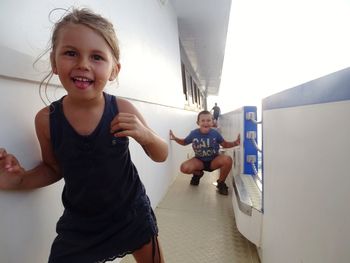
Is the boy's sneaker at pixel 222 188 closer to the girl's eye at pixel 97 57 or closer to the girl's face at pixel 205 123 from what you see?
the girl's face at pixel 205 123

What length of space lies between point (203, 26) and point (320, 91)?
3.20m

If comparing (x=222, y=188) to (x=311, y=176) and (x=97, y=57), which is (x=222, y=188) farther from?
(x=97, y=57)

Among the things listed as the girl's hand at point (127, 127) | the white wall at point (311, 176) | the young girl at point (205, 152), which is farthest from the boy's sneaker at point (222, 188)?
the girl's hand at point (127, 127)

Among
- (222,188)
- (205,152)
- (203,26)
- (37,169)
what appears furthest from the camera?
(203,26)

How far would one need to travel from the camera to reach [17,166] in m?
0.51

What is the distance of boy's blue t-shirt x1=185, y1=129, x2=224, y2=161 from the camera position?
2280 mm

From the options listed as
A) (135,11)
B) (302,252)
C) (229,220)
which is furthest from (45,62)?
(229,220)

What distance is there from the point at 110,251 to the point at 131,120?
37 cm

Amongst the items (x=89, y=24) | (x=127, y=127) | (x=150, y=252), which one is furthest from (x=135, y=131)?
(x=150, y=252)

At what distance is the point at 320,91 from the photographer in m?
0.50

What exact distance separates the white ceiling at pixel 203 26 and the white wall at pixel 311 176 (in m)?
2.27

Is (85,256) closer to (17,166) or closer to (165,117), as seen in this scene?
(17,166)

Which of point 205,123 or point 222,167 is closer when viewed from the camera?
point 222,167

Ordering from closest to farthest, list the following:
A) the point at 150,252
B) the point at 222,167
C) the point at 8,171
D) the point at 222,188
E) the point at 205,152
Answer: the point at 8,171 < the point at 150,252 < the point at 222,188 < the point at 222,167 < the point at 205,152
